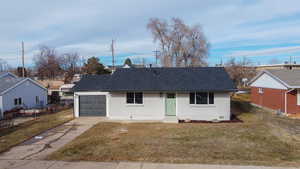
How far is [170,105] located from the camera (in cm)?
1612

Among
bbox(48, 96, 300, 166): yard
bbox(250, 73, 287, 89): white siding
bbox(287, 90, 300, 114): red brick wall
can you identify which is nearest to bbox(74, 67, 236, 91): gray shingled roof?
bbox(48, 96, 300, 166): yard

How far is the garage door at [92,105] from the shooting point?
17.7 meters

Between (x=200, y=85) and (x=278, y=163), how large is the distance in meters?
8.89

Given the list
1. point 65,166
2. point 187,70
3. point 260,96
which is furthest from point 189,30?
point 65,166

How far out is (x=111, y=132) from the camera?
1234cm

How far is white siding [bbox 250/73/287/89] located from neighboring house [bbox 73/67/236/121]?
6640mm

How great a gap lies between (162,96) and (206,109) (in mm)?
3684

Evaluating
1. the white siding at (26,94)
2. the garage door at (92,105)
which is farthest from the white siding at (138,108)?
the white siding at (26,94)

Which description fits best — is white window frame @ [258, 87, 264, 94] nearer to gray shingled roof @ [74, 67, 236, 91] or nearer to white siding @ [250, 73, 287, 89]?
white siding @ [250, 73, 287, 89]

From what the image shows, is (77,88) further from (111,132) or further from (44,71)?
(44,71)

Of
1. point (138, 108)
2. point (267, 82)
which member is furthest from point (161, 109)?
point (267, 82)

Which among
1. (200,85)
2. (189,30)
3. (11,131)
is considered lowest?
(11,131)

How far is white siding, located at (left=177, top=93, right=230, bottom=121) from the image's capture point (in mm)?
15445

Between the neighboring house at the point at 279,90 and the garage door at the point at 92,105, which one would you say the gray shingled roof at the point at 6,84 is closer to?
the garage door at the point at 92,105
